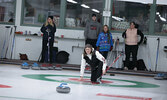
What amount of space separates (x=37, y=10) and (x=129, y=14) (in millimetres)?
3490

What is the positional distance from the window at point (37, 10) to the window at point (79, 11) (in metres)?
0.61

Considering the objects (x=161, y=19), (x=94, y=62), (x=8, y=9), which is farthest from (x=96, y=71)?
(x=8, y=9)

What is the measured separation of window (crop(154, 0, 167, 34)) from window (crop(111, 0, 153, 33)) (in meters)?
0.33

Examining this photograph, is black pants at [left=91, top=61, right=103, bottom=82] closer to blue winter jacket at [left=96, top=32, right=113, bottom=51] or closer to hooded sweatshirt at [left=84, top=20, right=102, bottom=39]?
blue winter jacket at [left=96, top=32, right=113, bottom=51]

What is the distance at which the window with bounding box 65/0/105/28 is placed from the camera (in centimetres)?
1370

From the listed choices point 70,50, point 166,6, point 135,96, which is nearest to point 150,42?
point 166,6

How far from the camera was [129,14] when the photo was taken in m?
13.5

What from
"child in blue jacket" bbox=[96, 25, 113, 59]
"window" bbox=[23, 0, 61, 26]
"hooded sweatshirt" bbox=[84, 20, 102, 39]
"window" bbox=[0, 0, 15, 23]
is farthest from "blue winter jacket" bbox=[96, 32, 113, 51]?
"window" bbox=[0, 0, 15, 23]

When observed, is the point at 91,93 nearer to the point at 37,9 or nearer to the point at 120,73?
the point at 120,73

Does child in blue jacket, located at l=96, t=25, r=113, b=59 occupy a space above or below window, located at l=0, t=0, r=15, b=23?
below

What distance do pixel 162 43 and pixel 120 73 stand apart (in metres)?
2.34

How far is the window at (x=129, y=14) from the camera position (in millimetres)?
13414

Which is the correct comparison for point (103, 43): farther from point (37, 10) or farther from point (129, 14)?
point (37, 10)

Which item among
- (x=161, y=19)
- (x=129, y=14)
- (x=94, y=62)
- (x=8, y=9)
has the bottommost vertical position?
(x=94, y=62)
